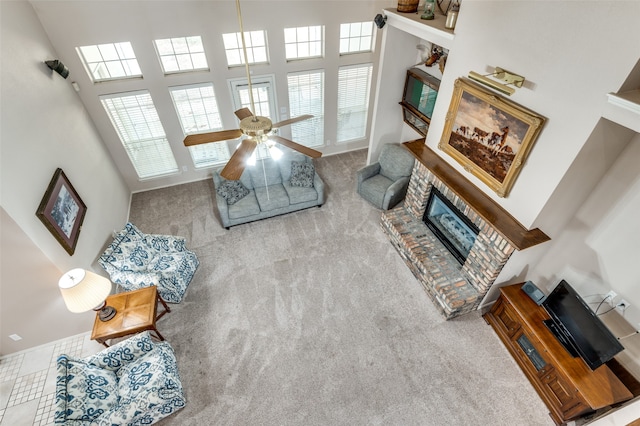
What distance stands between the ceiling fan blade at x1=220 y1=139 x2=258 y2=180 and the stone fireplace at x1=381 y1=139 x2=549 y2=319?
282 cm

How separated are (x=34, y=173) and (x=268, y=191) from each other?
134 inches

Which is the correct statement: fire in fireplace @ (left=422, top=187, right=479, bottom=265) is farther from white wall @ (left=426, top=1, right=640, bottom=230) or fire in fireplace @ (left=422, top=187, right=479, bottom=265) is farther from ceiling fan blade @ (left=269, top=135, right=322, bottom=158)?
ceiling fan blade @ (left=269, top=135, right=322, bottom=158)

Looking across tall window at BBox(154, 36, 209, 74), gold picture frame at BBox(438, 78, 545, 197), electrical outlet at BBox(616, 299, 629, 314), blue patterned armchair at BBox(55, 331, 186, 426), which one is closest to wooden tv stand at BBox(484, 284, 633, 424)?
electrical outlet at BBox(616, 299, 629, 314)

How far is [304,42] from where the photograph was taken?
6.01 metres

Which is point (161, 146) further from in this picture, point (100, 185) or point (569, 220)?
point (569, 220)

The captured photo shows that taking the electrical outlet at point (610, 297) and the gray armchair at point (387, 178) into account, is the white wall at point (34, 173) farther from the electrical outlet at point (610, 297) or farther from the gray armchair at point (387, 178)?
the electrical outlet at point (610, 297)

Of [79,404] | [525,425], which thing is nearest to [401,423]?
[525,425]

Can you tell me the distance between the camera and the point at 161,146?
6320 millimetres

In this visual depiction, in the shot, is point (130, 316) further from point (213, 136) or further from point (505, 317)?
point (505, 317)

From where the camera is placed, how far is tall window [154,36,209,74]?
Answer: 210 inches

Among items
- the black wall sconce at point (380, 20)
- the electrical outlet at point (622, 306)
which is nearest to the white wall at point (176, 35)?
the black wall sconce at point (380, 20)

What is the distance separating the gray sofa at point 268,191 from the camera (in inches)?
228

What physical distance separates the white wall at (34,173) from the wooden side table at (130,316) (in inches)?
24.6

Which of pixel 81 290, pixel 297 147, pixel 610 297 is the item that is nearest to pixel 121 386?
pixel 81 290
